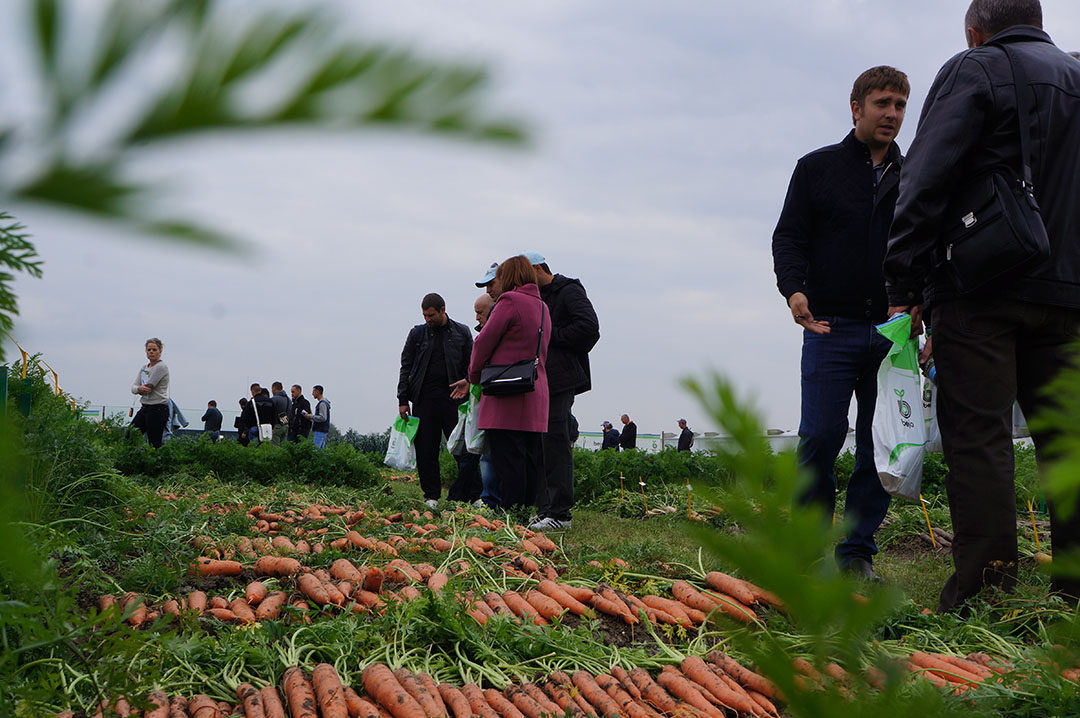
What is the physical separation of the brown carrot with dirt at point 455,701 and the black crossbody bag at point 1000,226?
79.2 inches

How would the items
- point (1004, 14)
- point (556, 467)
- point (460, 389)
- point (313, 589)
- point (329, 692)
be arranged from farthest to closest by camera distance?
point (460, 389) → point (556, 467) → point (313, 589) → point (1004, 14) → point (329, 692)

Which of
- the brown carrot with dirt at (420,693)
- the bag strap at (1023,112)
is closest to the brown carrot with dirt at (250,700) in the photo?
the brown carrot with dirt at (420,693)

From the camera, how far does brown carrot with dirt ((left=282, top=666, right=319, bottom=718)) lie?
7.94 ft

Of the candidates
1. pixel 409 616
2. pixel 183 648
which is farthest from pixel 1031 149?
pixel 183 648

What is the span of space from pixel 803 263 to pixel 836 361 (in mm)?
457

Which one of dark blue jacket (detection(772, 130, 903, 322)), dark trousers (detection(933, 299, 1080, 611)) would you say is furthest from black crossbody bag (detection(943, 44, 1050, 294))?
dark blue jacket (detection(772, 130, 903, 322))

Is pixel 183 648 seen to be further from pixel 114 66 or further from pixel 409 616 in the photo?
pixel 114 66

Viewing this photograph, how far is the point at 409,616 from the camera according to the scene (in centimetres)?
296

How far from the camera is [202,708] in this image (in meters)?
2.38

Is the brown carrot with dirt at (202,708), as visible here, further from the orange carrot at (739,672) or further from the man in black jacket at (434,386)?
the man in black jacket at (434,386)

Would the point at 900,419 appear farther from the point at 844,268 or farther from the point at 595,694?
the point at 595,694

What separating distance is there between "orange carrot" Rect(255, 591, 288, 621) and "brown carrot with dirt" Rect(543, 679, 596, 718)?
3.51 ft

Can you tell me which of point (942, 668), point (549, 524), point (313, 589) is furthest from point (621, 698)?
point (549, 524)

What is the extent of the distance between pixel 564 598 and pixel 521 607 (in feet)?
0.64
